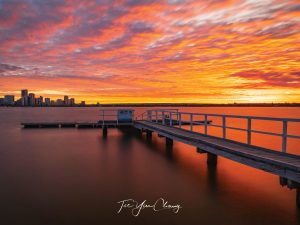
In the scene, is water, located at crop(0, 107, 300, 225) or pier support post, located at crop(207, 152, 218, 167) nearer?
water, located at crop(0, 107, 300, 225)

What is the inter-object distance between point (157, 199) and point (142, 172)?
141 inches

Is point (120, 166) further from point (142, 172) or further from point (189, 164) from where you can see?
point (189, 164)

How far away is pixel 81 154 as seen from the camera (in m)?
16.1

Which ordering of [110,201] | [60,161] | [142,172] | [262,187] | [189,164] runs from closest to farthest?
1. [110,201]
2. [262,187]
3. [142,172]
4. [189,164]
5. [60,161]

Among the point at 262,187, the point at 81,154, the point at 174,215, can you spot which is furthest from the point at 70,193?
the point at 81,154
